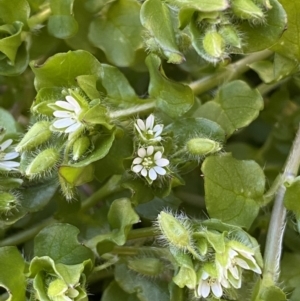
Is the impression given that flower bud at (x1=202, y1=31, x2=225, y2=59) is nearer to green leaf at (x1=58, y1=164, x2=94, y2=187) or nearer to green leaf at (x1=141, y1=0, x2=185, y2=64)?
green leaf at (x1=141, y1=0, x2=185, y2=64)

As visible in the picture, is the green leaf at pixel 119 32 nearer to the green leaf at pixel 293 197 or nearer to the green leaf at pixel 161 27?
the green leaf at pixel 161 27

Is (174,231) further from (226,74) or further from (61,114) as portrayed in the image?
(226,74)

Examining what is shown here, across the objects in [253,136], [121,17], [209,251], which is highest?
[121,17]

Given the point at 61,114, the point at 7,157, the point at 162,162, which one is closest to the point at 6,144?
the point at 7,157

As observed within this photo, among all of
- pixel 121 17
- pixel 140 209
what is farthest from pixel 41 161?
pixel 121 17

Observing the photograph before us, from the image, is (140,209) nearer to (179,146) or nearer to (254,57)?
(179,146)

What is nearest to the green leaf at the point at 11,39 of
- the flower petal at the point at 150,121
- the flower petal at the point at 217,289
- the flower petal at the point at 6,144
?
the flower petal at the point at 6,144

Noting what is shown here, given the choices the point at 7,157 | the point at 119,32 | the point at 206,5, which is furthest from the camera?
the point at 119,32
